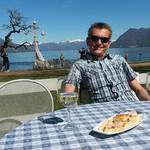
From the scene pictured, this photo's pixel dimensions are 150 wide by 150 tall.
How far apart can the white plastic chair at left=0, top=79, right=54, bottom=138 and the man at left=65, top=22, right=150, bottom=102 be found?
1.36ft

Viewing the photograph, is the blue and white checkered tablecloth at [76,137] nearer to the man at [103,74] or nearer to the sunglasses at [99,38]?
the man at [103,74]

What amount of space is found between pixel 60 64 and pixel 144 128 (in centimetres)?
2108

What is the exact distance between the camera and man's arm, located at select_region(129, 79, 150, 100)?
14.1 feet

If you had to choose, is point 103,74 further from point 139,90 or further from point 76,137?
point 76,137

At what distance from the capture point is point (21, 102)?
12.0 feet

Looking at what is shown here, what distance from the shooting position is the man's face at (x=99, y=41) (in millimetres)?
4340

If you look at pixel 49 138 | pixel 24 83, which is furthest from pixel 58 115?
pixel 24 83

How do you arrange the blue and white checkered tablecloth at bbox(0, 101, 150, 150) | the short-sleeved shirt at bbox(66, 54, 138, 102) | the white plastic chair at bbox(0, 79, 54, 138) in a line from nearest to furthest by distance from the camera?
1. the blue and white checkered tablecloth at bbox(0, 101, 150, 150)
2. the white plastic chair at bbox(0, 79, 54, 138)
3. the short-sleeved shirt at bbox(66, 54, 138, 102)

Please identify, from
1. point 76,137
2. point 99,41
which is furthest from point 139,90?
point 76,137

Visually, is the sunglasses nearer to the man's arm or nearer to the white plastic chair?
the man's arm

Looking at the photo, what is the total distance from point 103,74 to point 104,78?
46 mm

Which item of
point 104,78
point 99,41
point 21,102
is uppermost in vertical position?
point 99,41

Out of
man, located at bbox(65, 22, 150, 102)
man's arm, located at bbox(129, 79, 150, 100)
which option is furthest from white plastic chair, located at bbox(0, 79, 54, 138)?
man's arm, located at bbox(129, 79, 150, 100)

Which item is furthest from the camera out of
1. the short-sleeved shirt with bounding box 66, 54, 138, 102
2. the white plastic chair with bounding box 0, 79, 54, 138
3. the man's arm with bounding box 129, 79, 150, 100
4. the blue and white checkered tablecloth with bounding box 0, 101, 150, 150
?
the man's arm with bounding box 129, 79, 150, 100
